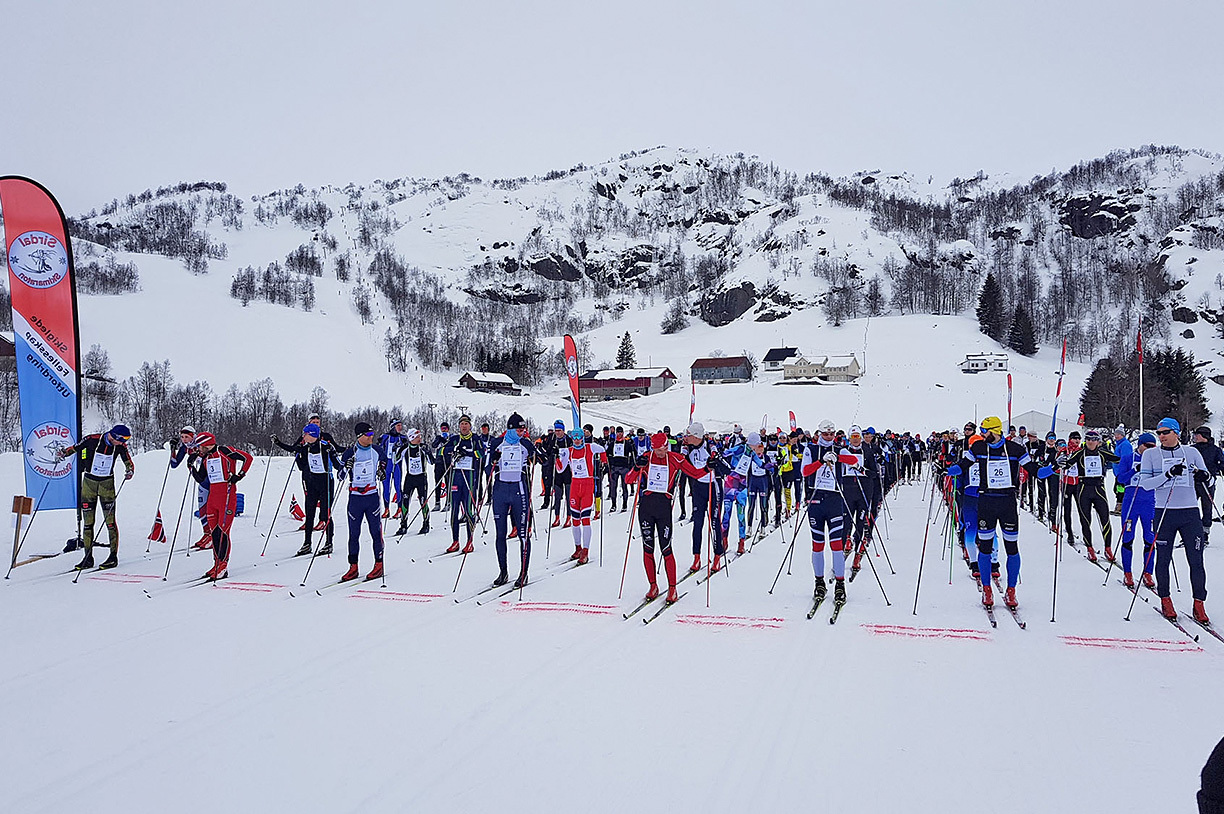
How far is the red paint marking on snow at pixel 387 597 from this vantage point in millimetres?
8352

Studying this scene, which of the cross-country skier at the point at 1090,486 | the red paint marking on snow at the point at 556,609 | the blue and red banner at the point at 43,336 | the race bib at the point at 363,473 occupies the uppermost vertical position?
the blue and red banner at the point at 43,336

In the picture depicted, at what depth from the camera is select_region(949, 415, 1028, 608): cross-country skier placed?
25.9 feet

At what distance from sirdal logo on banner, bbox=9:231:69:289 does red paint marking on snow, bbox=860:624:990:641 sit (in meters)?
13.1

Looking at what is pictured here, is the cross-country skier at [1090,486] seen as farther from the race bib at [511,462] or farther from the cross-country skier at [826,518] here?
the race bib at [511,462]

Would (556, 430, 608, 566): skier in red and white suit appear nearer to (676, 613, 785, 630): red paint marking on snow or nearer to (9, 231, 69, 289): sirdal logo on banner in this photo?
(676, 613, 785, 630): red paint marking on snow

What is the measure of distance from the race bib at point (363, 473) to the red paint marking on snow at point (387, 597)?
4.65 ft

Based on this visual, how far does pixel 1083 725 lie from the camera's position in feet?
15.6

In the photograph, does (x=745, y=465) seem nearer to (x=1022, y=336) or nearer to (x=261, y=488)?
(x=261, y=488)

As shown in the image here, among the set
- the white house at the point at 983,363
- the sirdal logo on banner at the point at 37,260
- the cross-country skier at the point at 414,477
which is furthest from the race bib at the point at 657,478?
the white house at the point at 983,363

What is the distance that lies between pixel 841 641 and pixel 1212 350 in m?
122

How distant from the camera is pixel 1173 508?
24.4 feet

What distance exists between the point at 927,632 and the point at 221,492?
343 inches

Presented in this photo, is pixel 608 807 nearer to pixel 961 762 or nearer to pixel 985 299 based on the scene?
pixel 961 762

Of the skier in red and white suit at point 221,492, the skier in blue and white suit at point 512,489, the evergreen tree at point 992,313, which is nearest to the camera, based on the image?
the skier in blue and white suit at point 512,489
